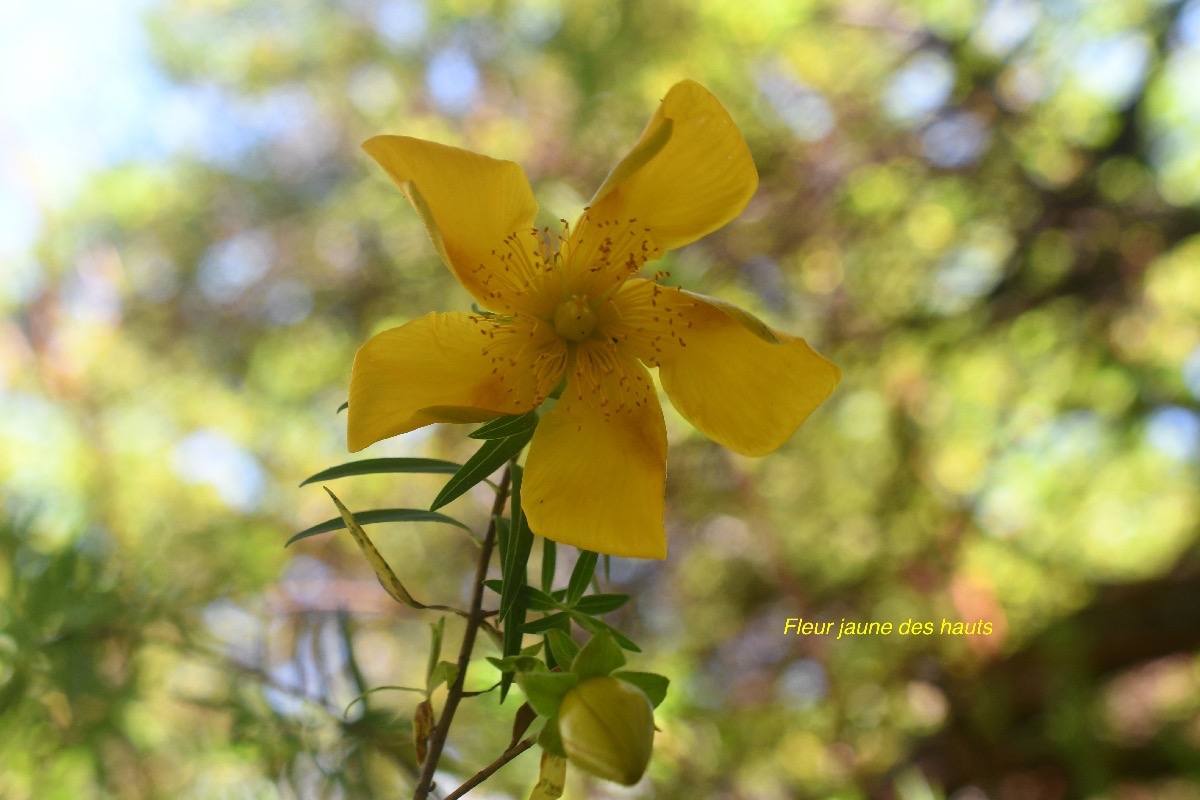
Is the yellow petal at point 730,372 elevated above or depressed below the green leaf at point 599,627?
above

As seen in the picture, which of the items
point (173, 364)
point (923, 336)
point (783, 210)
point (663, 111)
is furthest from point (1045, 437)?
point (173, 364)

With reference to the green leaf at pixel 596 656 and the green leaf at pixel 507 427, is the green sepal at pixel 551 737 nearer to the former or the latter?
the green leaf at pixel 596 656

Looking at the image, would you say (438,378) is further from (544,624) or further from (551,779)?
(551,779)

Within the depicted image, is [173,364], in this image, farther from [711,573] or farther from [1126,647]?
[1126,647]

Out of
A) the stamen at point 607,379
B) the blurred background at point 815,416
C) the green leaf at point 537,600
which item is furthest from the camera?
the blurred background at point 815,416

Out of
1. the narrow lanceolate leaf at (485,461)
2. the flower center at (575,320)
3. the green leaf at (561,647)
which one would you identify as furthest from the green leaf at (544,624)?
the flower center at (575,320)

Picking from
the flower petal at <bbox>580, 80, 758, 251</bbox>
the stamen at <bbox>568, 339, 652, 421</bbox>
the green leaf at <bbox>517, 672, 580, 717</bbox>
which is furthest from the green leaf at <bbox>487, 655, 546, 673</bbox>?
the flower petal at <bbox>580, 80, 758, 251</bbox>
